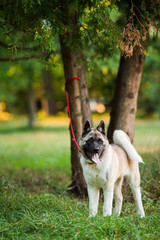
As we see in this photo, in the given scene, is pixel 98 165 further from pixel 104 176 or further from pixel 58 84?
pixel 58 84

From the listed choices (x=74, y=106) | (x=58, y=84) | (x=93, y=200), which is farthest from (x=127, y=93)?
(x=58, y=84)

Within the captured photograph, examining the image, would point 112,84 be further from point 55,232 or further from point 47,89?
point 47,89

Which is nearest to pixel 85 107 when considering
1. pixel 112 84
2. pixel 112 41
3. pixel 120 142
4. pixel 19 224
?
pixel 120 142

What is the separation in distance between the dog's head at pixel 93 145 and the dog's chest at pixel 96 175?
0.13 meters

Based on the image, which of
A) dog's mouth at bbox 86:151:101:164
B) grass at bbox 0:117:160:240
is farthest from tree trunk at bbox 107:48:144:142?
dog's mouth at bbox 86:151:101:164

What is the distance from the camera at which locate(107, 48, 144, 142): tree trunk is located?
20.1 feet

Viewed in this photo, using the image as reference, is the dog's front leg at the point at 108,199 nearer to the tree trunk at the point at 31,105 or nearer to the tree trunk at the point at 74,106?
the tree trunk at the point at 74,106

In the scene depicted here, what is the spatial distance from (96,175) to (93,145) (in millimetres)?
469

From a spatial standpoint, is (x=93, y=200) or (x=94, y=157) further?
(x=93, y=200)

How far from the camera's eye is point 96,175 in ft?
14.7

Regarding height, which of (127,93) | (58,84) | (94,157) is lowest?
(94,157)

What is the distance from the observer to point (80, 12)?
480 centimetres

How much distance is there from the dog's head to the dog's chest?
0.43 feet

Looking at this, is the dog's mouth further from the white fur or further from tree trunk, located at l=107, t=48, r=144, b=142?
tree trunk, located at l=107, t=48, r=144, b=142
